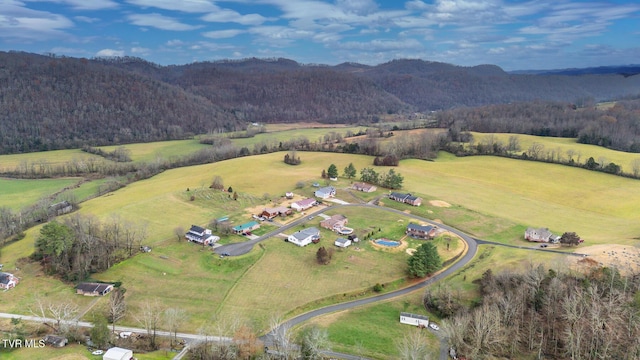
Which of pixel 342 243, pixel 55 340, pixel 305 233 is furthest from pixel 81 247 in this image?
pixel 342 243

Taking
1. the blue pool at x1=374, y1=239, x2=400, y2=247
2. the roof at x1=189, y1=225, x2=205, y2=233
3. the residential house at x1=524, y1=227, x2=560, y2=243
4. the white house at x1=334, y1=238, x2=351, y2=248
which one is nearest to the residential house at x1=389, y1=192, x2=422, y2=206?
the blue pool at x1=374, y1=239, x2=400, y2=247

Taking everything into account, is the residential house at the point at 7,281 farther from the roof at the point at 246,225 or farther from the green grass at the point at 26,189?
the green grass at the point at 26,189

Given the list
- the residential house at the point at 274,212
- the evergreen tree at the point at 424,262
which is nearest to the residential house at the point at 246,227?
the residential house at the point at 274,212

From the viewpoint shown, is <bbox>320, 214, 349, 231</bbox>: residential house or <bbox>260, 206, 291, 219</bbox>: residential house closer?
<bbox>320, 214, 349, 231</bbox>: residential house

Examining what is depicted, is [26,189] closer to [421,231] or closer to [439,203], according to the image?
[421,231]

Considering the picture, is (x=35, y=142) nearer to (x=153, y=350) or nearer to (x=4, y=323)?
(x=4, y=323)

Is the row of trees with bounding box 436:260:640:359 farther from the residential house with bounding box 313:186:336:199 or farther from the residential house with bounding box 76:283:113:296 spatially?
the residential house with bounding box 76:283:113:296

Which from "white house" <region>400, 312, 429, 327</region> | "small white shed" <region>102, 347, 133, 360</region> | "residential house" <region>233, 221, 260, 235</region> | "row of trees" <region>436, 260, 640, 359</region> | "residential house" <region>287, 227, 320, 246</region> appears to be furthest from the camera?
"residential house" <region>233, 221, 260, 235</region>
